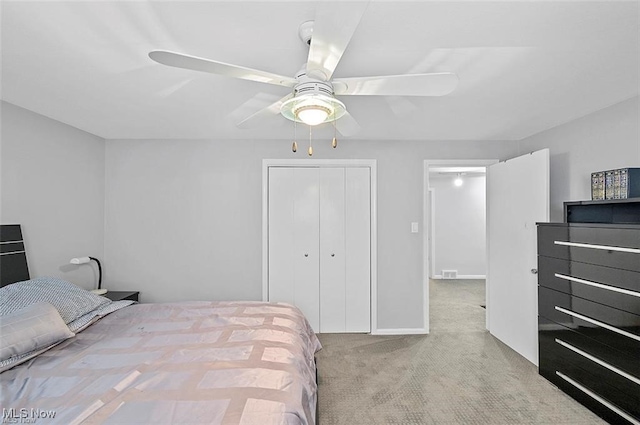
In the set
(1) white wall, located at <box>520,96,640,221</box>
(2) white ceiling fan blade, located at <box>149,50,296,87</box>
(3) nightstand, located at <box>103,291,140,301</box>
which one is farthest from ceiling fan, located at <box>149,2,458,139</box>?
(3) nightstand, located at <box>103,291,140,301</box>

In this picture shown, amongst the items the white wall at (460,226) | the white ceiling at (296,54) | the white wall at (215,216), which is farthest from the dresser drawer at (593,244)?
the white wall at (460,226)

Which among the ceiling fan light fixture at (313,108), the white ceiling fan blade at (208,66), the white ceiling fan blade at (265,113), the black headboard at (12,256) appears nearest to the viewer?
the white ceiling fan blade at (208,66)

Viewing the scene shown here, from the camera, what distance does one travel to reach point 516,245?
3232 millimetres

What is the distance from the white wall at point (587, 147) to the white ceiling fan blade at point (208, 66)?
8.76ft

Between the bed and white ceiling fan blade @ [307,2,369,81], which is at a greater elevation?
white ceiling fan blade @ [307,2,369,81]

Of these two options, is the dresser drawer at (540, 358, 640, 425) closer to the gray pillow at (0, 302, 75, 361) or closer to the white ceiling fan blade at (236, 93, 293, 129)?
the white ceiling fan blade at (236, 93, 293, 129)

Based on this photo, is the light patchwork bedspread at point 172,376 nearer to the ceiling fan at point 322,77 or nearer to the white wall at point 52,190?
the white wall at point 52,190

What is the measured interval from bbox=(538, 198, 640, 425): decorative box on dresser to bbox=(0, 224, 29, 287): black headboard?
4.32 meters

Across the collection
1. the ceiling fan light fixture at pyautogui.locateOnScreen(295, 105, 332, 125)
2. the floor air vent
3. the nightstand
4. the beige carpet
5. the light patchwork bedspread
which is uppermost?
the ceiling fan light fixture at pyautogui.locateOnScreen(295, 105, 332, 125)

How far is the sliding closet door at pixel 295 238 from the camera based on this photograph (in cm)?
373

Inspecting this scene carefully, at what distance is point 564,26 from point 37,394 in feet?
9.62

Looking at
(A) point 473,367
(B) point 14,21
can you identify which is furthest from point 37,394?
(A) point 473,367

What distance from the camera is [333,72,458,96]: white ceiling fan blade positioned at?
1.41 m

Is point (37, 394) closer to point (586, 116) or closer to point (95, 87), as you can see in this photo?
point (95, 87)
